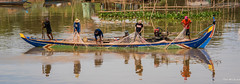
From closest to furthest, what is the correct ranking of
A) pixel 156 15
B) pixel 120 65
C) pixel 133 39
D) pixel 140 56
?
pixel 120 65 < pixel 140 56 < pixel 133 39 < pixel 156 15

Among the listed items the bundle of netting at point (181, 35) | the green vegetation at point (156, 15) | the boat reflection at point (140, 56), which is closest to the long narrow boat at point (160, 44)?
the boat reflection at point (140, 56)

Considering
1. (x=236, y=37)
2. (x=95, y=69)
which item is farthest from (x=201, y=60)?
(x=236, y=37)

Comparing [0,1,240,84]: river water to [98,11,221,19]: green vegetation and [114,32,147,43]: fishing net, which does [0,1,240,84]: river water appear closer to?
[114,32,147,43]: fishing net

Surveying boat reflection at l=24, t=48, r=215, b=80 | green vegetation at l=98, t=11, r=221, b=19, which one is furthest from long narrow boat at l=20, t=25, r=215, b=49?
green vegetation at l=98, t=11, r=221, b=19

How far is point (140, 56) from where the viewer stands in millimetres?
19000

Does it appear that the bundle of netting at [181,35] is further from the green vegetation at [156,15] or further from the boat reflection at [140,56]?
the green vegetation at [156,15]

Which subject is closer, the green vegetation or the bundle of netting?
the bundle of netting

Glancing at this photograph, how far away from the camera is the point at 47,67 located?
1648cm

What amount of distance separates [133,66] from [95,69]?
1.62m

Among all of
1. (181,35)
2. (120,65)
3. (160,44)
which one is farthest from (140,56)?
(181,35)

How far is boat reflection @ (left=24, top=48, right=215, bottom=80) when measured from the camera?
53.7 feet

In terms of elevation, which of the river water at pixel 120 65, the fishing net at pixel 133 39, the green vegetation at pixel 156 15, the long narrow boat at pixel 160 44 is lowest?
the river water at pixel 120 65

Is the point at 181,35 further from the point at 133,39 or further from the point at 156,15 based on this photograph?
the point at 156,15

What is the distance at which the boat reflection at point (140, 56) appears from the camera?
53.7 ft
